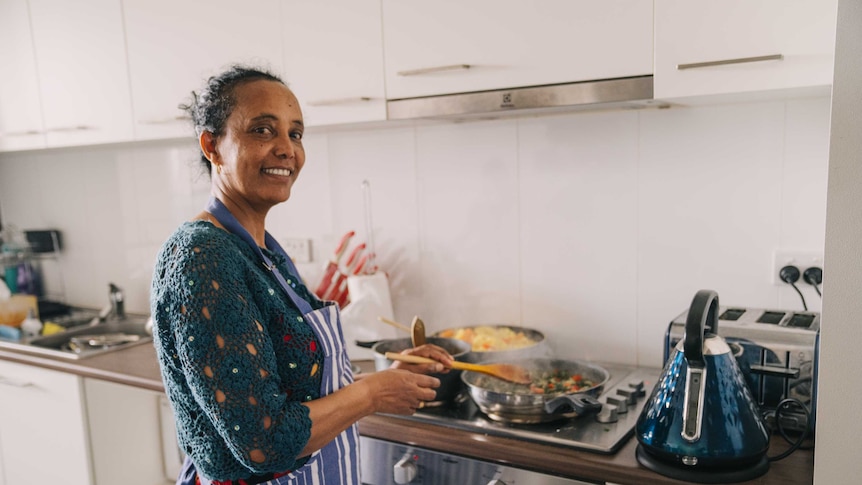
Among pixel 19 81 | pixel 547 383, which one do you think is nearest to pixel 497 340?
pixel 547 383

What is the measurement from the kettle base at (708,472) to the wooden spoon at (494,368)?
0.39m

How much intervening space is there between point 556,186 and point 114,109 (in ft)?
4.82

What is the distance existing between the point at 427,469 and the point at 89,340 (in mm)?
1636

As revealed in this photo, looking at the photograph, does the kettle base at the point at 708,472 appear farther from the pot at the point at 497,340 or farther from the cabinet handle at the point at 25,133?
the cabinet handle at the point at 25,133

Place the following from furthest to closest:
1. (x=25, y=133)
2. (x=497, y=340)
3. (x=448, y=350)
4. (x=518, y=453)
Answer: (x=25, y=133) → (x=497, y=340) → (x=448, y=350) → (x=518, y=453)

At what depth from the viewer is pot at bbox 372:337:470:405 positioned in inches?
62.5

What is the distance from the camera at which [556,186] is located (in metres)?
1.89

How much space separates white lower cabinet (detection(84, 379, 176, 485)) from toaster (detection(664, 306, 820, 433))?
169 centimetres

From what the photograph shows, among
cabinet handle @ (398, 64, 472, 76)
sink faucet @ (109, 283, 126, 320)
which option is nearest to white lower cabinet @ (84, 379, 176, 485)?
sink faucet @ (109, 283, 126, 320)

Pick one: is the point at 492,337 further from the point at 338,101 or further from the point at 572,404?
the point at 338,101

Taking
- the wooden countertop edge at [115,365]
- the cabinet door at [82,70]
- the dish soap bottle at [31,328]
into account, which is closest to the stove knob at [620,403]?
the wooden countertop edge at [115,365]

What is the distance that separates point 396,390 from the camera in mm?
1254

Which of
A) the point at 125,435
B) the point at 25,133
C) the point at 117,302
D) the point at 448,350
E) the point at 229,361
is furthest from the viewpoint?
the point at 117,302

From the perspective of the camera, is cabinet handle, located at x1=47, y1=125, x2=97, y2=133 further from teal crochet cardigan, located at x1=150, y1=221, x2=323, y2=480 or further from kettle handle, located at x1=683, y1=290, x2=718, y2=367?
kettle handle, located at x1=683, y1=290, x2=718, y2=367
